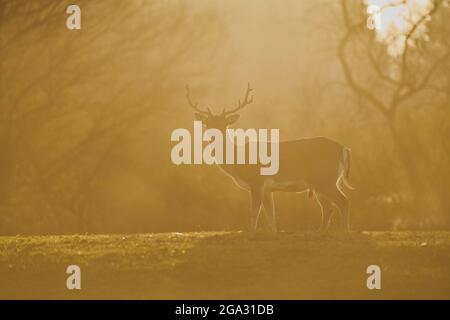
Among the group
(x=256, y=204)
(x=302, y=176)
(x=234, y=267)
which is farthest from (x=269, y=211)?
(x=234, y=267)

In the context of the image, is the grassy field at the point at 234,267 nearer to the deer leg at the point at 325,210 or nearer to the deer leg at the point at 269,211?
the deer leg at the point at 269,211

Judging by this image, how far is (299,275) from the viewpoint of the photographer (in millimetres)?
14969

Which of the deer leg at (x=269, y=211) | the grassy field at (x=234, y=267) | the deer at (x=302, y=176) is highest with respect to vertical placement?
the deer at (x=302, y=176)

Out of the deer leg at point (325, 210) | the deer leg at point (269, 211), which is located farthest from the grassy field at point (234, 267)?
the deer leg at point (325, 210)

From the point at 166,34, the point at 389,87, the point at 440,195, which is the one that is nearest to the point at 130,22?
the point at 166,34

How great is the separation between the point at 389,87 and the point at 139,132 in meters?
11.2

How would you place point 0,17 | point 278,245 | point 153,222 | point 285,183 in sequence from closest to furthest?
point 278,245
point 285,183
point 0,17
point 153,222

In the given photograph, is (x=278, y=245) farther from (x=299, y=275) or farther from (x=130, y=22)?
(x=130, y=22)

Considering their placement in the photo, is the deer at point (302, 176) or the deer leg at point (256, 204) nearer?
the deer leg at point (256, 204)

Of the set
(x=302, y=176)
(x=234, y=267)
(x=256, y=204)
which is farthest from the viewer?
(x=302, y=176)

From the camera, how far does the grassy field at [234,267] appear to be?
1417 centimetres

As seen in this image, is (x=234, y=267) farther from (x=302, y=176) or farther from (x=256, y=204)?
(x=302, y=176)

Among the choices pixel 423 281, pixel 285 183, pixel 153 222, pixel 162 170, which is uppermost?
pixel 162 170

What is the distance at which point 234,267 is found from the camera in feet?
50.4
